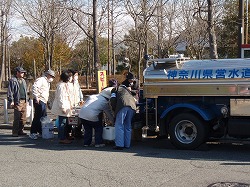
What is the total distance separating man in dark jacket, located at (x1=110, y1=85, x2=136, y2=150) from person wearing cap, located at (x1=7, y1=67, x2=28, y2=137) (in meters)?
3.17

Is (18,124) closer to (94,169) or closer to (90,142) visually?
(90,142)

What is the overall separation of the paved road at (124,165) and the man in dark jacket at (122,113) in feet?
0.87

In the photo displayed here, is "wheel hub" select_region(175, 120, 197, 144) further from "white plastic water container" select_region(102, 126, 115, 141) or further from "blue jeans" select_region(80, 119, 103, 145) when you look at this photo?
"blue jeans" select_region(80, 119, 103, 145)

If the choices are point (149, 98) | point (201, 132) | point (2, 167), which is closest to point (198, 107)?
point (201, 132)

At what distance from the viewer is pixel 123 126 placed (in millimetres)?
9312

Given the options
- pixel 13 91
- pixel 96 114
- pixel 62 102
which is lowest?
pixel 96 114

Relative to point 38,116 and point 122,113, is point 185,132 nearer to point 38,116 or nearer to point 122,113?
point 122,113

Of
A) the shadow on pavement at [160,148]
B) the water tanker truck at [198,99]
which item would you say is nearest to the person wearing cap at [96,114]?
the shadow on pavement at [160,148]

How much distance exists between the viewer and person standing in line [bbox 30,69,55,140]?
35.5 feet

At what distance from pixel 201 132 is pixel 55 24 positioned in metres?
18.6

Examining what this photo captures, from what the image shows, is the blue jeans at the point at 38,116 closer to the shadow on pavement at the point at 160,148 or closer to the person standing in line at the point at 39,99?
the person standing in line at the point at 39,99

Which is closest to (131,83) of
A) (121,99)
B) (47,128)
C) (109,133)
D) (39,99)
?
(121,99)

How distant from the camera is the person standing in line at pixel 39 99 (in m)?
10.8

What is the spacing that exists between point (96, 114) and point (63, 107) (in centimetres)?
105
